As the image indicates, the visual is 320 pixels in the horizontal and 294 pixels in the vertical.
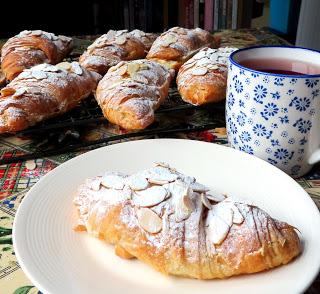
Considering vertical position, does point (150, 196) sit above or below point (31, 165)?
above

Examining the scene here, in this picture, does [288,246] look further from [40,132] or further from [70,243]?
[40,132]

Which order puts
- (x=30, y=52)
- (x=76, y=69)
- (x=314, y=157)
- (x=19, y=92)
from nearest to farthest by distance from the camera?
(x=314, y=157) < (x=19, y=92) < (x=76, y=69) < (x=30, y=52)

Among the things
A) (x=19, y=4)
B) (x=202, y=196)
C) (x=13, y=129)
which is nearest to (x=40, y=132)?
(x=13, y=129)

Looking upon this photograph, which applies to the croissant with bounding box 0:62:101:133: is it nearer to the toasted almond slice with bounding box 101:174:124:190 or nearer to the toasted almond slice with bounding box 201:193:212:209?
the toasted almond slice with bounding box 101:174:124:190

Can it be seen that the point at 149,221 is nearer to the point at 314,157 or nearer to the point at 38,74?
the point at 314,157

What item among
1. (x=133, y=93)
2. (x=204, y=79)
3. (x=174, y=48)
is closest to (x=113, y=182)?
(x=133, y=93)

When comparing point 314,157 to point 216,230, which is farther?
point 314,157
